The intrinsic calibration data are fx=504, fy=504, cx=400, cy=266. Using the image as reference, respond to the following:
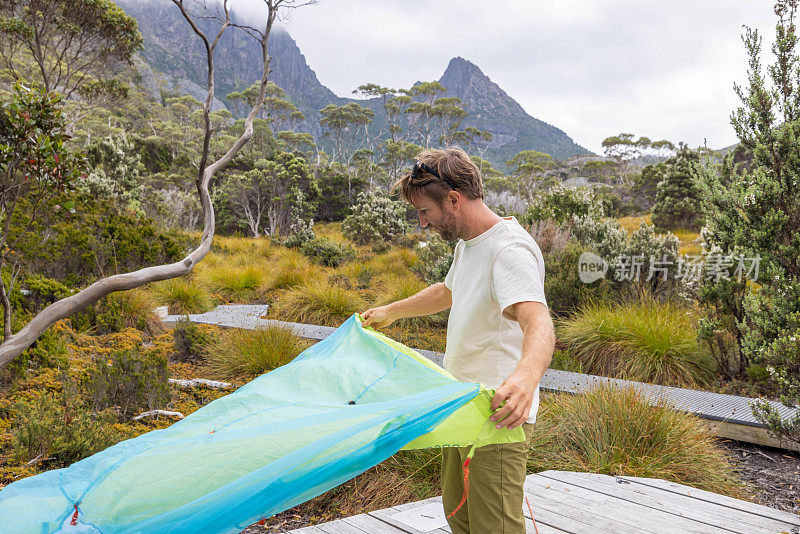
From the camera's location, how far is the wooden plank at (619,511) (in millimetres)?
2369

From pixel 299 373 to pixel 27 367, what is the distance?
4.32 m

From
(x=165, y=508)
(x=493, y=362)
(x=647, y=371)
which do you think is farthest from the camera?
(x=647, y=371)

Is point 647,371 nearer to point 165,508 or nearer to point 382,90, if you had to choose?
point 165,508

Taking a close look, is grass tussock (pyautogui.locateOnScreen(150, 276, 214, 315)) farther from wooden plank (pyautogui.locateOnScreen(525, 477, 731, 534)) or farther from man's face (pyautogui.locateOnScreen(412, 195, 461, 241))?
man's face (pyautogui.locateOnScreen(412, 195, 461, 241))

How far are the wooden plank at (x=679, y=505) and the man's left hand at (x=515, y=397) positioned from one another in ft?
6.24

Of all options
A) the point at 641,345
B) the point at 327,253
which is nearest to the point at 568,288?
the point at 641,345

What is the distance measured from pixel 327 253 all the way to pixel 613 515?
36.7 feet

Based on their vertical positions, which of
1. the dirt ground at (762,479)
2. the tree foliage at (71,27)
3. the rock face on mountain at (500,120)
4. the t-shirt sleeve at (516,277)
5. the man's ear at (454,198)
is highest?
the rock face on mountain at (500,120)

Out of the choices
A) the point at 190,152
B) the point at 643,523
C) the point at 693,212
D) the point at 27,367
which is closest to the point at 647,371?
the point at 643,523

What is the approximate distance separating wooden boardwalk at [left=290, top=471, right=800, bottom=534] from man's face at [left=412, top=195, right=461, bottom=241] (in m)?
1.47

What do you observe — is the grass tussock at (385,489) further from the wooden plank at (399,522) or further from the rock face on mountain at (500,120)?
the rock face on mountain at (500,120)

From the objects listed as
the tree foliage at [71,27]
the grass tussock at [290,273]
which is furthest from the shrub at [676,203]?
the tree foliage at [71,27]

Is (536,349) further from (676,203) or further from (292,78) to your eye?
(292,78)

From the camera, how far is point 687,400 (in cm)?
449
